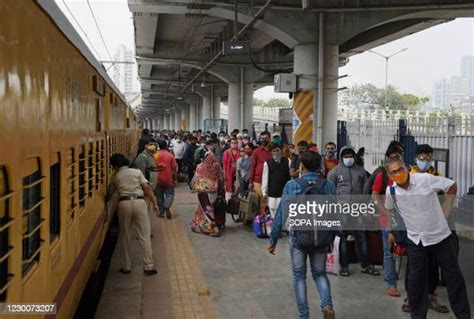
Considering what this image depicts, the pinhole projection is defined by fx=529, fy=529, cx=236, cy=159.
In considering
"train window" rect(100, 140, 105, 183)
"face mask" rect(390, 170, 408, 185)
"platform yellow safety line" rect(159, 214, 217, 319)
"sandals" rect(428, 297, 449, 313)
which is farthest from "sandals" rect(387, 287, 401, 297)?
"train window" rect(100, 140, 105, 183)

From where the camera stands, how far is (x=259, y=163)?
913cm

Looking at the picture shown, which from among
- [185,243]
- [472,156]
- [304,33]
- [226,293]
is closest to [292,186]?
[226,293]

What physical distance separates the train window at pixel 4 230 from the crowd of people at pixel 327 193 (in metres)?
2.90

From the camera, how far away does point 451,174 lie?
10453 mm

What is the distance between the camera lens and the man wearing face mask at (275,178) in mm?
8219

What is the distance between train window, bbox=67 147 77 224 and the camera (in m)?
3.83

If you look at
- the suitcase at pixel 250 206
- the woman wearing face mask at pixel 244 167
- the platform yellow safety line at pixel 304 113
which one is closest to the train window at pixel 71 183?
the suitcase at pixel 250 206

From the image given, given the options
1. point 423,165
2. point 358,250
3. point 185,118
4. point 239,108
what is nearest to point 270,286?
point 358,250

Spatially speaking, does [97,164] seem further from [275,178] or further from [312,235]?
[275,178]

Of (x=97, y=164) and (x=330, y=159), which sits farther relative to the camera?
(x=330, y=159)

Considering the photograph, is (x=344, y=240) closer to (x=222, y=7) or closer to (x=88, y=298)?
(x=88, y=298)

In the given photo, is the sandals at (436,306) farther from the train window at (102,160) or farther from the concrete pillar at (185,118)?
the concrete pillar at (185,118)

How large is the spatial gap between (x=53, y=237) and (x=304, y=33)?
11644 millimetres

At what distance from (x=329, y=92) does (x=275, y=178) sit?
626 centimetres
